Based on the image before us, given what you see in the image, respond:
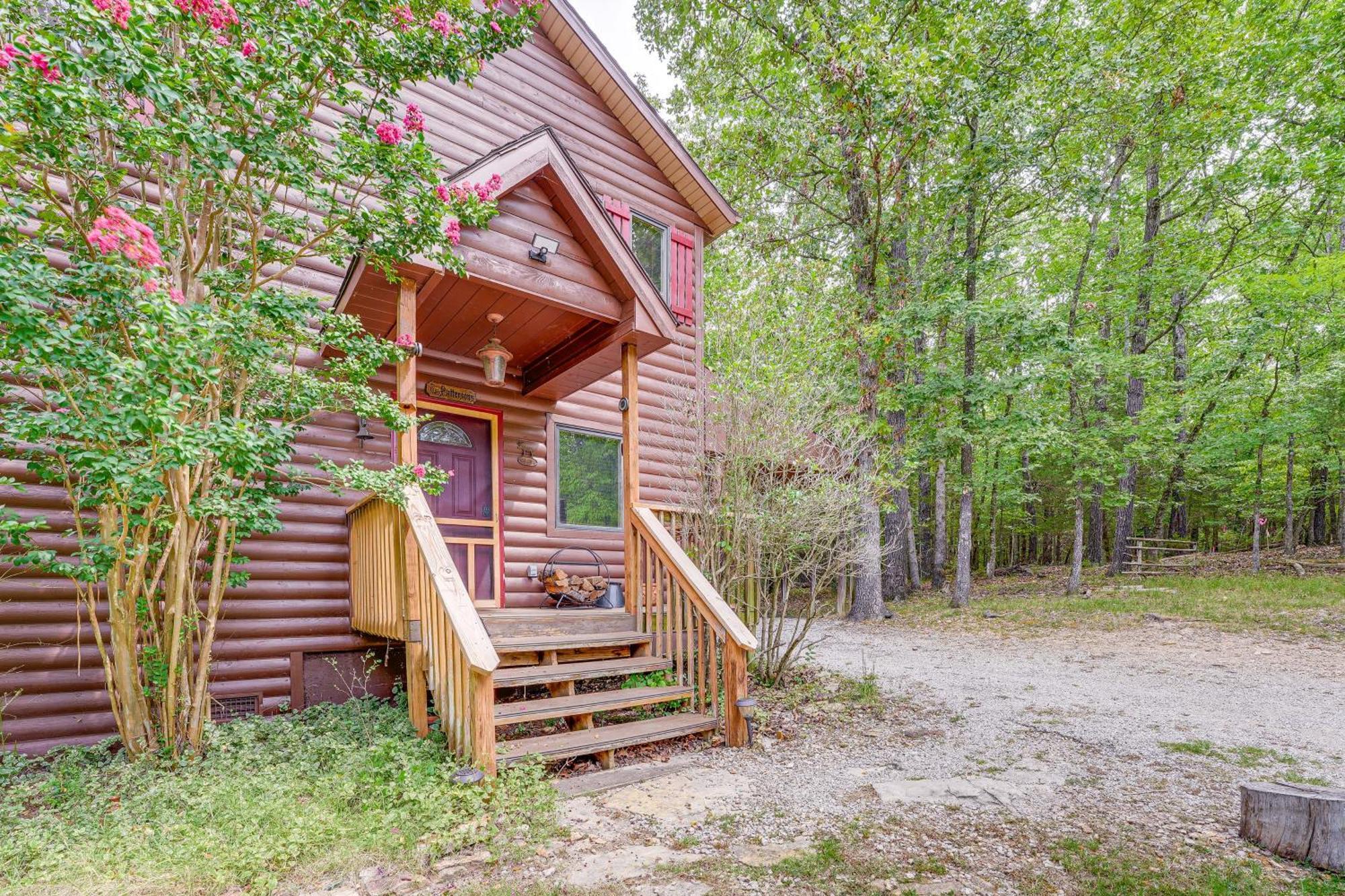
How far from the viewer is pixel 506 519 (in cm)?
645

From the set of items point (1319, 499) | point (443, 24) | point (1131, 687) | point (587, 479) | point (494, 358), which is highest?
point (443, 24)

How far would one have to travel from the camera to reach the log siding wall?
13.3ft

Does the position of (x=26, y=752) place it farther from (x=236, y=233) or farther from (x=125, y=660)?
(x=236, y=233)

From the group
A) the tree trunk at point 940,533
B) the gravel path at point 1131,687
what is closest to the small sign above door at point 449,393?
the gravel path at point 1131,687

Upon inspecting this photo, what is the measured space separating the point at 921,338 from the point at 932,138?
449 cm

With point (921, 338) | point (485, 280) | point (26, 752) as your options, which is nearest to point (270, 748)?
point (26, 752)

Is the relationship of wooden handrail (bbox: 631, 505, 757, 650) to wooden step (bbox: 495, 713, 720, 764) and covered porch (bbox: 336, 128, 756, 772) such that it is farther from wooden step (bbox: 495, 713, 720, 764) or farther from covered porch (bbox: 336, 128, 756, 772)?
wooden step (bbox: 495, 713, 720, 764)

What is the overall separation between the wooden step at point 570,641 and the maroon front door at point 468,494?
206 centimetres

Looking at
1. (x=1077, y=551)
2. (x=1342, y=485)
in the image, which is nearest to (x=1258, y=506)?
(x=1342, y=485)

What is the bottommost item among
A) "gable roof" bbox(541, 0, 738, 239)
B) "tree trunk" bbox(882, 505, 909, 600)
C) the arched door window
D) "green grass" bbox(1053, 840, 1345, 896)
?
"tree trunk" bbox(882, 505, 909, 600)

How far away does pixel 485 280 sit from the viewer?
Answer: 170 inches

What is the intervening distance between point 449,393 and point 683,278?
154 inches

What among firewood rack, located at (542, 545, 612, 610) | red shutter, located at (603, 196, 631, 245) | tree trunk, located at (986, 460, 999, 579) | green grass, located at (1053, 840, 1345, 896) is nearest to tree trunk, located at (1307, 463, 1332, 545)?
tree trunk, located at (986, 460, 999, 579)

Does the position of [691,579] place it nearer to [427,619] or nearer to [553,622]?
[553,622]
